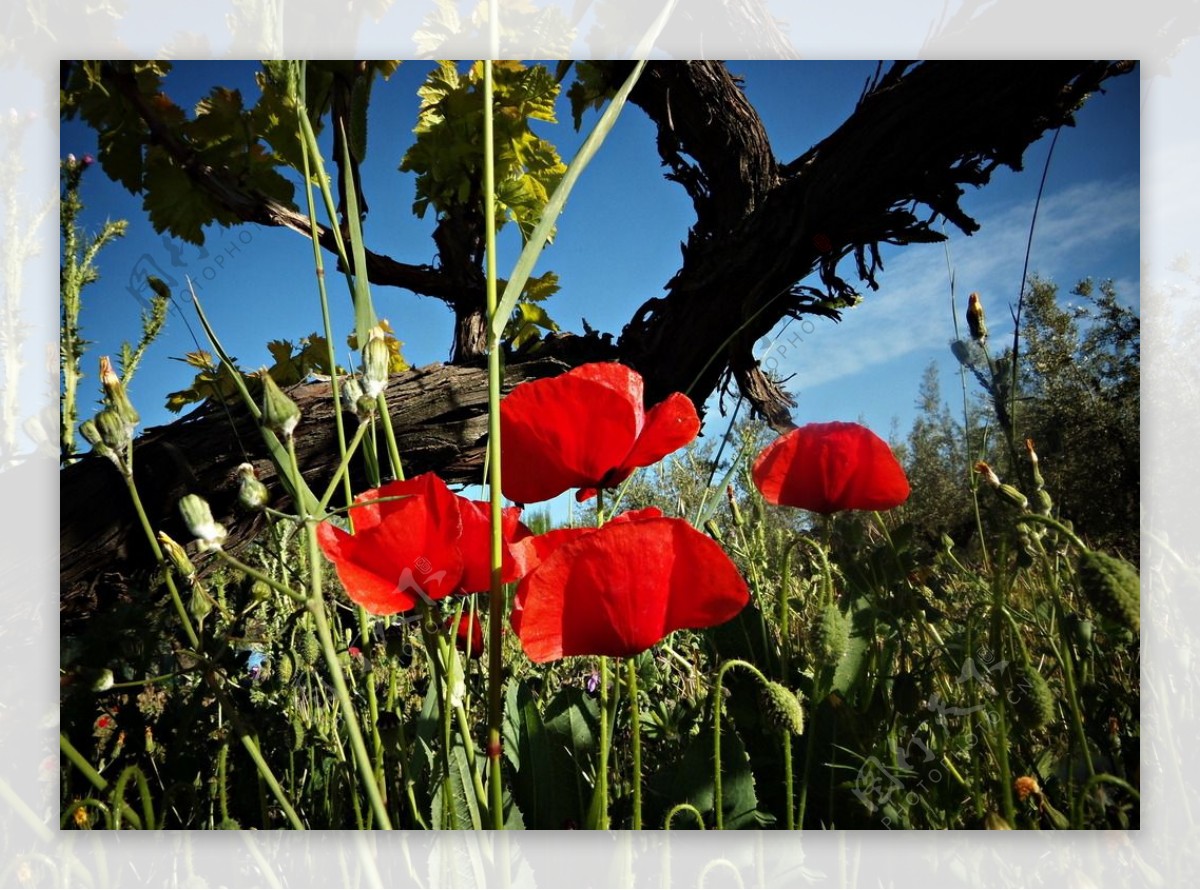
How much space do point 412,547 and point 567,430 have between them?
0.40 feet

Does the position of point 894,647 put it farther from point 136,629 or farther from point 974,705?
point 136,629

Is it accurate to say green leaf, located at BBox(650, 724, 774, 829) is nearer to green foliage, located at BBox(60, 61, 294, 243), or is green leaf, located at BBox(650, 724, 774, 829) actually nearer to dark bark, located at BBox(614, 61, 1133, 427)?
dark bark, located at BBox(614, 61, 1133, 427)

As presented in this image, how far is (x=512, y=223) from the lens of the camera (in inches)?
41.8

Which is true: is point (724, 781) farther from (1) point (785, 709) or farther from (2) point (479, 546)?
(2) point (479, 546)

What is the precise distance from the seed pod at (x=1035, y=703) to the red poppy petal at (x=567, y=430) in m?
0.38

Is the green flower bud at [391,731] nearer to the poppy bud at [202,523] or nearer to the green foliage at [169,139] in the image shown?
the poppy bud at [202,523]

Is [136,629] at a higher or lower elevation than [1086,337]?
lower

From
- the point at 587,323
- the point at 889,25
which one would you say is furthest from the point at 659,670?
the point at 889,25

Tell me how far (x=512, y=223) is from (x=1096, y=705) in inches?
30.4

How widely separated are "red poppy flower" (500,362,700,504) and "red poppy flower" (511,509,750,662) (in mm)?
55

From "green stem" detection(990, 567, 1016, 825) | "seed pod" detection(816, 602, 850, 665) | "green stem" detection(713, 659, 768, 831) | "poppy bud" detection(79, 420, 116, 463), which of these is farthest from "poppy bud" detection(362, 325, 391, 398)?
"green stem" detection(990, 567, 1016, 825)

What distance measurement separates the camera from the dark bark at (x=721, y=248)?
3.21 ft

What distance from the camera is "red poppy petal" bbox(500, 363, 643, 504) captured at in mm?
563

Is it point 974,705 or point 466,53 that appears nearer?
point 974,705
